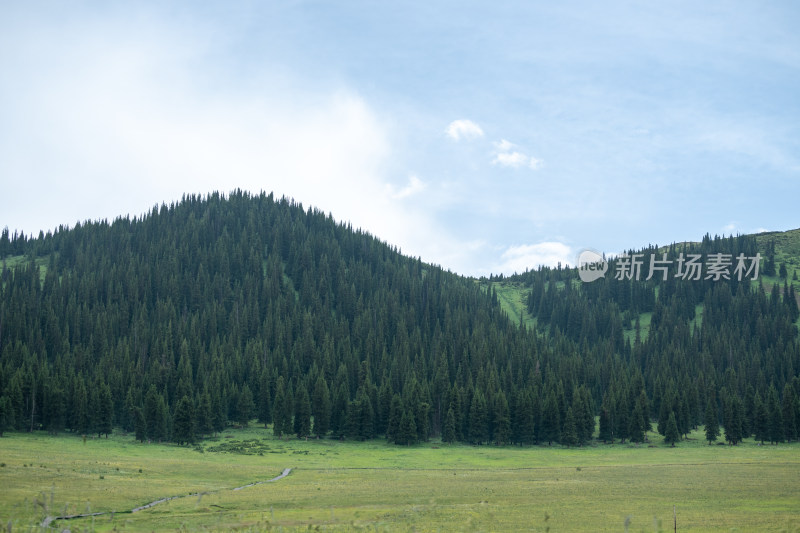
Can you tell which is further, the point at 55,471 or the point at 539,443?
the point at 539,443

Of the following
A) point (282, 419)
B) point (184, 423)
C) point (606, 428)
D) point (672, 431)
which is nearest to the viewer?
point (184, 423)

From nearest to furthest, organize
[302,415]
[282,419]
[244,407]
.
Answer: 1. [282,419]
2. [302,415]
3. [244,407]

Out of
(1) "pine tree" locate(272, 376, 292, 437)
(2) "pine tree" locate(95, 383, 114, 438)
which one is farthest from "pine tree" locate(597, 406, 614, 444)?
(2) "pine tree" locate(95, 383, 114, 438)

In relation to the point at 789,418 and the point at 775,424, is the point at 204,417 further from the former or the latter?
the point at 789,418

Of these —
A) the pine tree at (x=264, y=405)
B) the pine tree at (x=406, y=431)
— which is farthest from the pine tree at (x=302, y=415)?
the pine tree at (x=406, y=431)

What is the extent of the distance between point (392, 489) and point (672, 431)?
270 ft

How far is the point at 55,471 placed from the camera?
58875mm

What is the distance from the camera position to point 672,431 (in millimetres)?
120875

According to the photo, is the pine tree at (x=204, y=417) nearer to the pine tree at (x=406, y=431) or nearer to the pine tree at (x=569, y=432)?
the pine tree at (x=406, y=431)

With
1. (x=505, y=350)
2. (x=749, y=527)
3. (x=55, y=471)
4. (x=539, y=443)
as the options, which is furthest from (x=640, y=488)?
(x=505, y=350)

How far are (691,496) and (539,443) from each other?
76.7 meters

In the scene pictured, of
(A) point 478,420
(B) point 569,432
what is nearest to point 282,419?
(A) point 478,420

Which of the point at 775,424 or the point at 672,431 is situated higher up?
the point at 775,424

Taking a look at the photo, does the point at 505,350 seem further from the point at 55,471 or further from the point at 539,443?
the point at 55,471
